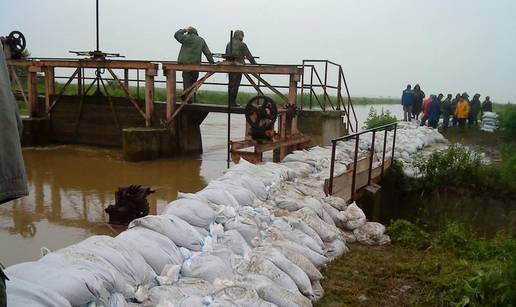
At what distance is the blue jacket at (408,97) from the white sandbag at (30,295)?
1403 cm

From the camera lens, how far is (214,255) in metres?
3.16

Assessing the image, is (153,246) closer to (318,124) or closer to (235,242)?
(235,242)

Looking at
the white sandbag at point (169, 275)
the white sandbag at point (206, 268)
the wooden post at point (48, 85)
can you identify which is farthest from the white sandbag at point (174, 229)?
the wooden post at point (48, 85)

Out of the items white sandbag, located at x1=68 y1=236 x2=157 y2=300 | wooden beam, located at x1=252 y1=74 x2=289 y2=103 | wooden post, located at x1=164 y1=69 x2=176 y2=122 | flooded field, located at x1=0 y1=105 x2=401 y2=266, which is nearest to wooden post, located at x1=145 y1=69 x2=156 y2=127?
wooden post, located at x1=164 y1=69 x2=176 y2=122

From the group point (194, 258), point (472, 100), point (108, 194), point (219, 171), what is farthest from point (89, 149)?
point (472, 100)

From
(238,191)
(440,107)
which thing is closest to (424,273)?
(238,191)

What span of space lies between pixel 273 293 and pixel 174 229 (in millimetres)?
837

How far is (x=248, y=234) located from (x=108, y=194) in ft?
11.2

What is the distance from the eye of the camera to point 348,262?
405cm

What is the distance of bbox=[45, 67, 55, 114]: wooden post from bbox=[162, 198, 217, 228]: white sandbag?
8408mm

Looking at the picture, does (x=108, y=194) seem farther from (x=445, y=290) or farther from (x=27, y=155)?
(x=445, y=290)

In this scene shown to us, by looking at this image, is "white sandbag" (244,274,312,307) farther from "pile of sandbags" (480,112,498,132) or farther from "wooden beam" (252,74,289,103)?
"pile of sandbags" (480,112,498,132)

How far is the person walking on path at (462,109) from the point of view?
14133 millimetres

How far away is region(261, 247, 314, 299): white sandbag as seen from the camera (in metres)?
3.21
